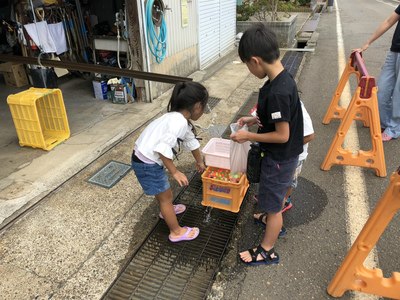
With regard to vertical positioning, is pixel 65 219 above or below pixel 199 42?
below

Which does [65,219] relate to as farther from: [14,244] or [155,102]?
[155,102]

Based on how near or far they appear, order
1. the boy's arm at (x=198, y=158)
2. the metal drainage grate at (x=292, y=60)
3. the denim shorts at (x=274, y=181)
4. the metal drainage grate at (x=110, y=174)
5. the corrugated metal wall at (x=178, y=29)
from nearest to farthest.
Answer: the denim shorts at (x=274, y=181)
the boy's arm at (x=198, y=158)
the metal drainage grate at (x=110, y=174)
the corrugated metal wall at (x=178, y=29)
the metal drainage grate at (x=292, y=60)

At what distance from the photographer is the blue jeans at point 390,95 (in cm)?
408

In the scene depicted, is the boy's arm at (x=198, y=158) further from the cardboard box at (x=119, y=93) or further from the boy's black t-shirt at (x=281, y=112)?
the cardboard box at (x=119, y=93)

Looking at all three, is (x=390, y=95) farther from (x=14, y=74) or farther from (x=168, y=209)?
(x=14, y=74)

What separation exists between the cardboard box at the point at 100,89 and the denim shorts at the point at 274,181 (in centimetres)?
454

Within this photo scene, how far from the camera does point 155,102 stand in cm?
572

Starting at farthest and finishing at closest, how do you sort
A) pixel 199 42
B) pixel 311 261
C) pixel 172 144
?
pixel 199 42, pixel 311 261, pixel 172 144

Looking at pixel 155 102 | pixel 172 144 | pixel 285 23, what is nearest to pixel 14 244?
pixel 172 144

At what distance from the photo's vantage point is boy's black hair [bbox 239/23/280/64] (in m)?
1.83

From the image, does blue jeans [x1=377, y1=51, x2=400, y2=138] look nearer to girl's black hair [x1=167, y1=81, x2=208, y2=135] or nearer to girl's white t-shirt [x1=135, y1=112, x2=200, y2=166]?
girl's black hair [x1=167, y1=81, x2=208, y2=135]

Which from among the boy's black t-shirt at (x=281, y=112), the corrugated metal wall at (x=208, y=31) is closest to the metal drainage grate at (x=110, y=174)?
the boy's black t-shirt at (x=281, y=112)

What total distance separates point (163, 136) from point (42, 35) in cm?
481

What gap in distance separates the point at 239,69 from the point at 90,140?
5.05 metres
